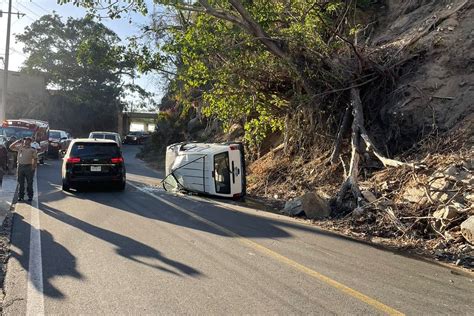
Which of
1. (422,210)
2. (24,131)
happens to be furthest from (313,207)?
(24,131)

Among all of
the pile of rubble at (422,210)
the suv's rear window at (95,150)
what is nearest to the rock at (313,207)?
the pile of rubble at (422,210)

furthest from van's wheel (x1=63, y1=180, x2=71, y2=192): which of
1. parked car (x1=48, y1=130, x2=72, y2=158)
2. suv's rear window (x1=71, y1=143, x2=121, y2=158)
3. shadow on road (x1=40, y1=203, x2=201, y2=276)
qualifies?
parked car (x1=48, y1=130, x2=72, y2=158)

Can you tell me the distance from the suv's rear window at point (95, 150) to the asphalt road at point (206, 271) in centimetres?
438

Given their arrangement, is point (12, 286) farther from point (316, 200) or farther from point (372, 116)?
point (372, 116)

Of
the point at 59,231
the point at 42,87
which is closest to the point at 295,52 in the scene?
the point at 59,231

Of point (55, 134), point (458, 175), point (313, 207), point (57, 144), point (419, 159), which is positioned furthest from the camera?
point (55, 134)

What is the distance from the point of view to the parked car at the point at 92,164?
14.5m

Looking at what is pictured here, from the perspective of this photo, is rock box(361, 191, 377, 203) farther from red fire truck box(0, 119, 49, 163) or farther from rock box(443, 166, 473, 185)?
red fire truck box(0, 119, 49, 163)

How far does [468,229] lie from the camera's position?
8.30 metres

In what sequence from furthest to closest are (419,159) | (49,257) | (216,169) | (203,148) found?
(203,148), (216,169), (419,159), (49,257)

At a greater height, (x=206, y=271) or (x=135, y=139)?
(x=135, y=139)

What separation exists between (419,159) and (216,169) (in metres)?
5.47

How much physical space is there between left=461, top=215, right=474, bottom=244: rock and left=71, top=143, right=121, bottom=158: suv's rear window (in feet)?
33.4

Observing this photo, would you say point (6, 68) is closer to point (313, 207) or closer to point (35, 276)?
point (313, 207)
